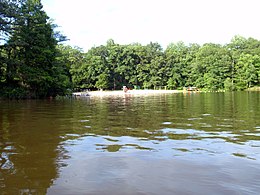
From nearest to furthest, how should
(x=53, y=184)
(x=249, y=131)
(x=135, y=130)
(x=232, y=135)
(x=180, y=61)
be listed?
(x=53, y=184)
(x=232, y=135)
(x=249, y=131)
(x=135, y=130)
(x=180, y=61)

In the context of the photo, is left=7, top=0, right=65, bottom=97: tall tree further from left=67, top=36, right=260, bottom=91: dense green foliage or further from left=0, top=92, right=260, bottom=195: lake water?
left=67, top=36, right=260, bottom=91: dense green foliage

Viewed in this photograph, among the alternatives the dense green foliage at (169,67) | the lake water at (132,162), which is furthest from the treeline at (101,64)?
the lake water at (132,162)

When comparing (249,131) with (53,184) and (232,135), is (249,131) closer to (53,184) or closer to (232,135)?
(232,135)

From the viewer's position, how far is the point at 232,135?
7777 millimetres

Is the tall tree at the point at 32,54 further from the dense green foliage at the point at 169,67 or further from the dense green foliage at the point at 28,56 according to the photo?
the dense green foliage at the point at 169,67

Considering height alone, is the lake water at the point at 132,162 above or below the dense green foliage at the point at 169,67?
below

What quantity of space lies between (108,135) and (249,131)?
14.0ft

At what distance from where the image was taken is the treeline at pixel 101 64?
34.3 meters

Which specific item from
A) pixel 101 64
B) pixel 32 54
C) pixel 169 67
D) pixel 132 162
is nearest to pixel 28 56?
pixel 32 54

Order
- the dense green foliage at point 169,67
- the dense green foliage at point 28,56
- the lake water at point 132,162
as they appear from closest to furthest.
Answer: the lake water at point 132,162 → the dense green foliage at point 28,56 → the dense green foliage at point 169,67

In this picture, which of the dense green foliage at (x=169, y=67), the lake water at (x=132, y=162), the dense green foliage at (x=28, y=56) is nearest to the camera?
the lake water at (x=132, y=162)

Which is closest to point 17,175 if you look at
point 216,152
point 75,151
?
point 75,151

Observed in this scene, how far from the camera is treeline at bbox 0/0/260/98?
34281 mm

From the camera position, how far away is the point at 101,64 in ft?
275
